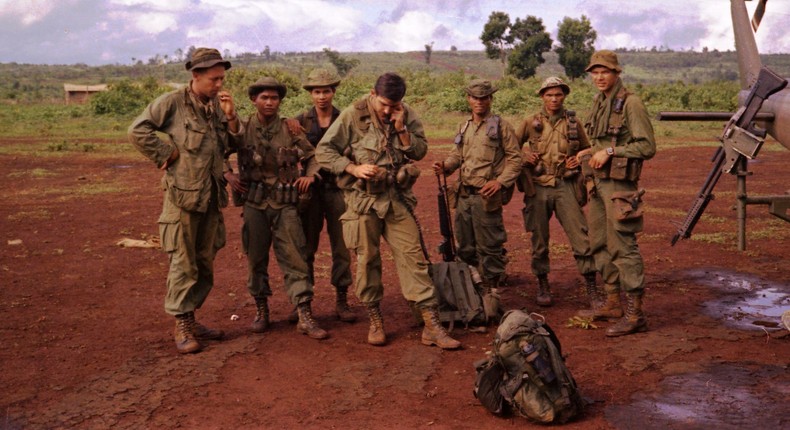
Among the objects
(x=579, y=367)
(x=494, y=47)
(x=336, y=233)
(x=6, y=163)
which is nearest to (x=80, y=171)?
(x=6, y=163)

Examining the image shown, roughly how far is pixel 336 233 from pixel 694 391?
3302 millimetres

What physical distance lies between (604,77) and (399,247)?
85.5 inches

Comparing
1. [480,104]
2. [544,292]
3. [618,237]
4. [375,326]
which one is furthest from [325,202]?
[618,237]

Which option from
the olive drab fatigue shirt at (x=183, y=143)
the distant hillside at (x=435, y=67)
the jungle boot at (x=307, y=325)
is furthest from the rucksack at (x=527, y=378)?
the distant hillside at (x=435, y=67)

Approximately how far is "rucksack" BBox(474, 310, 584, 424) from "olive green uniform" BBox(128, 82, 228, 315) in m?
2.64

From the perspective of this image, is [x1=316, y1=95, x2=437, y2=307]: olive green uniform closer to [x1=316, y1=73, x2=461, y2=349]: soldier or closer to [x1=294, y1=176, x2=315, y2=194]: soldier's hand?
[x1=316, y1=73, x2=461, y2=349]: soldier

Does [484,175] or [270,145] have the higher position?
[270,145]

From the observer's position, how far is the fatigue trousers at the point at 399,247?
269 inches

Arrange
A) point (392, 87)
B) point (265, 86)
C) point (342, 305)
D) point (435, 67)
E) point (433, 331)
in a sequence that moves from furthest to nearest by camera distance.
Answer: point (435, 67) < point (342, 305) < point (265, 86) < point (433, 331) < point (392, 87)

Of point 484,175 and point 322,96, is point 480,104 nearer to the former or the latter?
point 484,175

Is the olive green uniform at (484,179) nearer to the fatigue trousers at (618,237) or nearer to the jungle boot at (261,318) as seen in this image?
the fatigue trousers at (618,237)

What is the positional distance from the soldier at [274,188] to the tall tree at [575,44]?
2190 inches

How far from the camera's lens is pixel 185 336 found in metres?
6.77

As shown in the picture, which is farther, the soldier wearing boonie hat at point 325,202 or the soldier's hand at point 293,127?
the soldier wearing boonie hat at point 325,202
